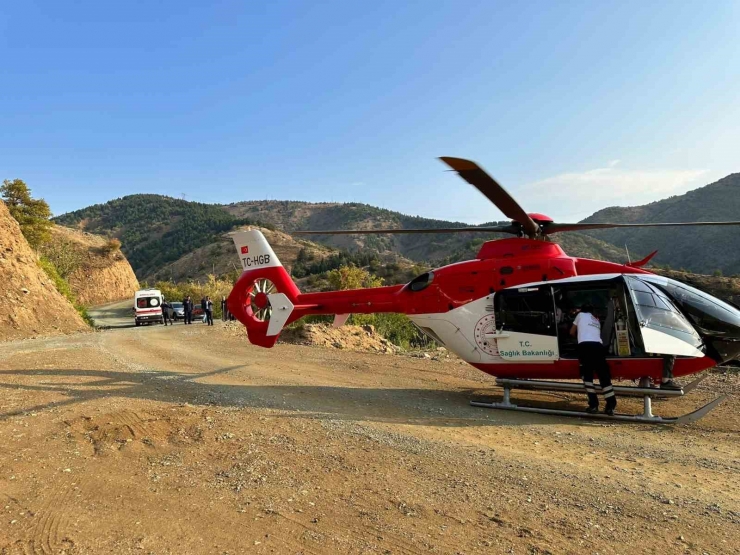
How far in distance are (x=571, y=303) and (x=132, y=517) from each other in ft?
24.2

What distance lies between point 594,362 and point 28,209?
55.1 meters

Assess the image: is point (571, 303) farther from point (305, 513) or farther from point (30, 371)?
point (30, 371)

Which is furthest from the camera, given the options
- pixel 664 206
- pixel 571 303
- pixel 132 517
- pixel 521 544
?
pixel 664 206

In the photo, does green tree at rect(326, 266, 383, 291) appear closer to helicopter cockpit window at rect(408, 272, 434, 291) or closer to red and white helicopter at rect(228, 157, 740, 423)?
red and white helicopter at rect(228, 157, 740, 423)

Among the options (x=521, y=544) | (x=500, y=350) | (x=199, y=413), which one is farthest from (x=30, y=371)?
(x=521, y=544)

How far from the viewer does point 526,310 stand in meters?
8.74

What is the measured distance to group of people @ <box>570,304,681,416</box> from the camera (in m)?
7.83

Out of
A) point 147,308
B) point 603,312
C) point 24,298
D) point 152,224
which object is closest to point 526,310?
point 603,312

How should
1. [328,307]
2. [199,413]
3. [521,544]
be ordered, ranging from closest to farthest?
[521,544] < [199,413] < [328,307]

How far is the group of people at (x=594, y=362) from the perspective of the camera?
783 centimetres

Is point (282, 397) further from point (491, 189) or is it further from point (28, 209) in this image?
point (28, 209)

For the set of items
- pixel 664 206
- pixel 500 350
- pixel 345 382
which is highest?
pixel 664 206

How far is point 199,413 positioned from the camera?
765cm

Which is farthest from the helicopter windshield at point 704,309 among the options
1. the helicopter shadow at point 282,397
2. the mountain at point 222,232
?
the mountain at point 222,232
